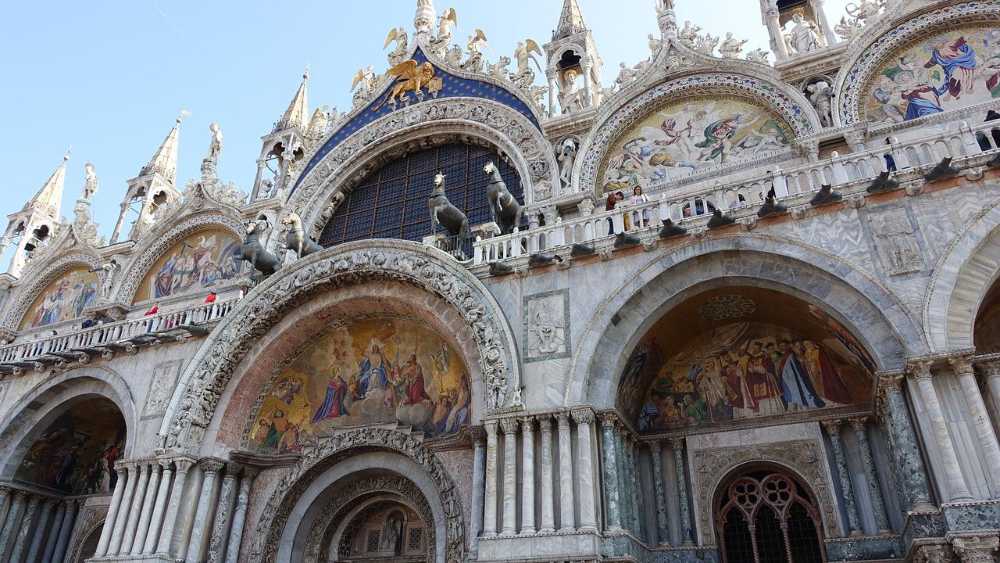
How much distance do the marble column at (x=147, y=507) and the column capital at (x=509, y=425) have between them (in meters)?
6.78

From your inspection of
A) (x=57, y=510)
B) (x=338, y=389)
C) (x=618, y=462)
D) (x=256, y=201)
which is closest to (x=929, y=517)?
(x=618, y=462)

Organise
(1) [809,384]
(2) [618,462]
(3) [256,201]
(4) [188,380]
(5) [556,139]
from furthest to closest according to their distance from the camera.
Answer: (3) [256,201]
(5) [556,139]
(4) [188,380]
(1) [809,384]
(2) [618,462]

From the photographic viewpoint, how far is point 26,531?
50.4 ft

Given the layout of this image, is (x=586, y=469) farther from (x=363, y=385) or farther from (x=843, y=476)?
(x=363, y=385)

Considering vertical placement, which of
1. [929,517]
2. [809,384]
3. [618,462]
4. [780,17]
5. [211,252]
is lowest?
[929,517]

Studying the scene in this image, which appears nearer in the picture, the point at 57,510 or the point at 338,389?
the point at 338,389

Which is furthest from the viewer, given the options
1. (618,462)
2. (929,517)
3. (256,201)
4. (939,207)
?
(256,201)

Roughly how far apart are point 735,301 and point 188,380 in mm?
9935

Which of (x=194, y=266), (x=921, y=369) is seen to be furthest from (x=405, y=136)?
(x=921, y=369)

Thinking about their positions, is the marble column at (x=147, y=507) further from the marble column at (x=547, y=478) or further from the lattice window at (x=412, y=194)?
the marble column at (x=547, y=478)

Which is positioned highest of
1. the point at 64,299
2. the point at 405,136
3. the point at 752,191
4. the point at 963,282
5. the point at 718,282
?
the point at 405,136

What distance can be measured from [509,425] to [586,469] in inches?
51.7

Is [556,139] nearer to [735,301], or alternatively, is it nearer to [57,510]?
[735,301]

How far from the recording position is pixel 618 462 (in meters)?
10.0
